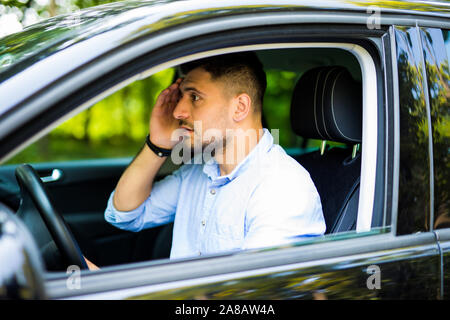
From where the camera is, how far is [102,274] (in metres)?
1.04

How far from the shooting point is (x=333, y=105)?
1.77 m

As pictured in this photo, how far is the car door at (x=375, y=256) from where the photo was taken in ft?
3.51

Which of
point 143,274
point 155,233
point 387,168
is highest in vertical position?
Answer: point 387,168

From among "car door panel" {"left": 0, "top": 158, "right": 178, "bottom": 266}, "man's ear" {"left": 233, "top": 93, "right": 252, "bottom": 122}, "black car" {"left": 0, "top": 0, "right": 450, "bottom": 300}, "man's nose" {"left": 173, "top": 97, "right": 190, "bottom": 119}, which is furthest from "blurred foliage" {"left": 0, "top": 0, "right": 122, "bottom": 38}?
"black car" {"left": 0, "top": 0, "right": 450, "bottom": 300}

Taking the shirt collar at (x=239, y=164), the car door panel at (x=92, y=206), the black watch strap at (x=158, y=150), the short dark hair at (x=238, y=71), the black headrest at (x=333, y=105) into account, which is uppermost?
the short dark hair at (x=238, y=71)

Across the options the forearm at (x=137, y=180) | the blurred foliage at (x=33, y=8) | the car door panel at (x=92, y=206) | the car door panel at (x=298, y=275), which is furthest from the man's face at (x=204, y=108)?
the blurred foliage at (x=33, y=8)

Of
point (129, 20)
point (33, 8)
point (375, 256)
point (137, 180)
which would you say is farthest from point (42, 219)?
point (33, 8)

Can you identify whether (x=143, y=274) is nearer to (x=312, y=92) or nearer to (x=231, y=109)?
(x=231, y=109)

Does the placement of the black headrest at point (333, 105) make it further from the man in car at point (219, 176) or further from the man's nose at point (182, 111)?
the man's nose at point (182, 111)

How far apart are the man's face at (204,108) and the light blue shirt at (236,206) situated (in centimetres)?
17

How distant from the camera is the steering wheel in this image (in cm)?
146

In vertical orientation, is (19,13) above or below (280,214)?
above

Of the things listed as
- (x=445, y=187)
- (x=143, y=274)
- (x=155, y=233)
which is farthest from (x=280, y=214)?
(x=155, y=233)

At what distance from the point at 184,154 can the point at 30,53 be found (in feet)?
3.31
